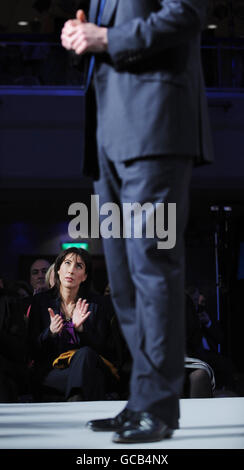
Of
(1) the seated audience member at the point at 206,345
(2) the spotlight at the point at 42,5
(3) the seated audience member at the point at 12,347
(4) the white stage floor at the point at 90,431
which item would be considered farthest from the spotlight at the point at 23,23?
(4) the white stage floor at the point at 90,431

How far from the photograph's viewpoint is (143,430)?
992mm

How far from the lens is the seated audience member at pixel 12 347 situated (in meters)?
2.78

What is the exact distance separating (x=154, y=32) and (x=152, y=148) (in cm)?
21

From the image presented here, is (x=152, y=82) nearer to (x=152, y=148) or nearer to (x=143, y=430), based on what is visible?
(x=152, y=148)

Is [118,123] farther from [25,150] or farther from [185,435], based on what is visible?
[25,150]

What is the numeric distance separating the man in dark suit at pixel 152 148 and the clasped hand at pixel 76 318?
1.65 metres

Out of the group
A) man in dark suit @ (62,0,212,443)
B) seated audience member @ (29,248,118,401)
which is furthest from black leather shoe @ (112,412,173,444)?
seated audience member @ (29,248,118,401)

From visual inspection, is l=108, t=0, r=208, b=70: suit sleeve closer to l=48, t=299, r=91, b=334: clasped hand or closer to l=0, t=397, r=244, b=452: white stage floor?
l=0, t=397, r=244, b=452: white stage floor

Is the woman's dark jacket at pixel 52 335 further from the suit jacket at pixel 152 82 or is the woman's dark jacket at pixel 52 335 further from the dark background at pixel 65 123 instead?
the dark background at pixel 65 123

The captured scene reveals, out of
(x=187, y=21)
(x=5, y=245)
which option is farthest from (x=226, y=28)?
(x=187, y=21)

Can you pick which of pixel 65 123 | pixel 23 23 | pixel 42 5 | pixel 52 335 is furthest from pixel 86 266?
pixel 23 23
